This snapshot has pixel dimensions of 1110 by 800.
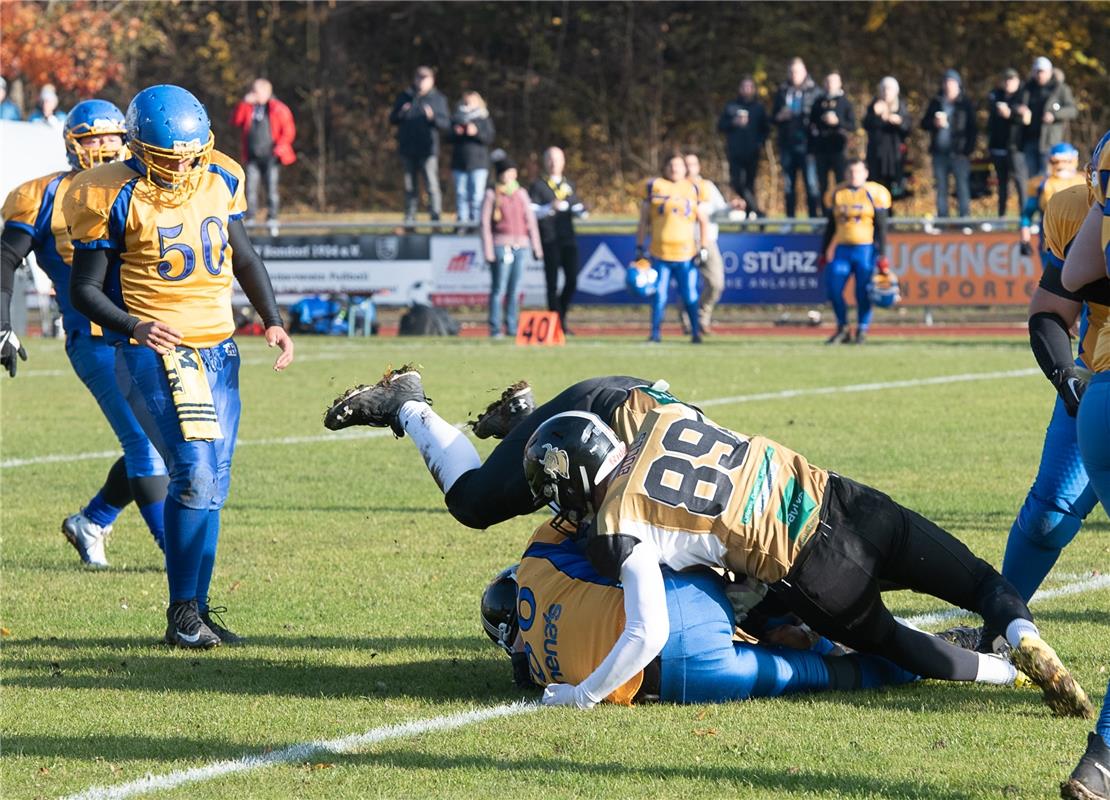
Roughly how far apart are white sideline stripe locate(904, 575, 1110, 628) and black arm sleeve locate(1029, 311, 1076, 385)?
4.19ft

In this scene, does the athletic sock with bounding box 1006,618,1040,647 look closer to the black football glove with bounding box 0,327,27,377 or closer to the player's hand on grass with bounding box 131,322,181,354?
the player's hand on grass with bounding box 131,322,181,354

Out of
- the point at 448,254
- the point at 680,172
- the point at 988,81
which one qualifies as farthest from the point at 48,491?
the point at 988,81

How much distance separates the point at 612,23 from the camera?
119 feet

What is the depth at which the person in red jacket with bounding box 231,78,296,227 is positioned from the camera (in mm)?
24016

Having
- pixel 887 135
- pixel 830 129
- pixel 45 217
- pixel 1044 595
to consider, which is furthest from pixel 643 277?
pixel 1044 595

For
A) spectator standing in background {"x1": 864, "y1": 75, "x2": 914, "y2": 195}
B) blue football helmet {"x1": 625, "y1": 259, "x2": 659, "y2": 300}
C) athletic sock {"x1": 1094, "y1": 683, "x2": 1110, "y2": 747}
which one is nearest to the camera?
athletic sock {"x1": 1094, "y1": 683, "x2": 1110, "y2": 747}

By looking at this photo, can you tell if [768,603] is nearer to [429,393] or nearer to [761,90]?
[429,393]

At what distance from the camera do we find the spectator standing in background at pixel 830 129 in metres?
21.8

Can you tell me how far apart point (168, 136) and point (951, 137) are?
17689mm

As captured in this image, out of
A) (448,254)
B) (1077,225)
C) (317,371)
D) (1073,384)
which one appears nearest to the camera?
(1073,384)

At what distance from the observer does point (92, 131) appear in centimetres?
760

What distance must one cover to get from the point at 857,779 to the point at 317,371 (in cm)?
1285

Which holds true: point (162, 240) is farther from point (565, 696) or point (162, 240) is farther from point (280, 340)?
point (565, 696)

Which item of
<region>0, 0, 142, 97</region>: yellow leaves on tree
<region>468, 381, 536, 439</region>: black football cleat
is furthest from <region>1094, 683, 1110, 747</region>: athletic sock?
<region>0, 0, 142, 97</region>: yellow leaves on tree
